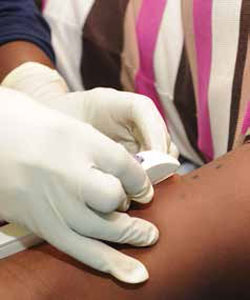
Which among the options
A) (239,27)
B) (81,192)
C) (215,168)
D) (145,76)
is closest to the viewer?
(81,192)

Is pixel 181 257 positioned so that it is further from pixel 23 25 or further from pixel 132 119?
pixel 23 25

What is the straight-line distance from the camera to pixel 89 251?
2.37 feet

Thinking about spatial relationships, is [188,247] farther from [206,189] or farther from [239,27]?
[239,27]

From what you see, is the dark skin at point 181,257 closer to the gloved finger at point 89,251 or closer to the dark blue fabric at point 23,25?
the gloved finger at point 89,251

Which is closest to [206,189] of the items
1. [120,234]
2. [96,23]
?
[120,234]

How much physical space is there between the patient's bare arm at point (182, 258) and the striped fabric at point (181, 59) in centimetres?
16

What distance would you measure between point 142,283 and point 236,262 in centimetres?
12

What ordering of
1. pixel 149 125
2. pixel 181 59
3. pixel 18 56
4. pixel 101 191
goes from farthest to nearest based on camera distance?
pixel 18 56
pixel 181 59
pixel 149 125
pixel 101 191

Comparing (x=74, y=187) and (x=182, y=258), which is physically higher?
(x=74, y=187)

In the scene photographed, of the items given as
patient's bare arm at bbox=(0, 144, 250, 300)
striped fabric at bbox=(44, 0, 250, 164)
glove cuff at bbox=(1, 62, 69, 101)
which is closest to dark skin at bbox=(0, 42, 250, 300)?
patient's bare arm at bbox=(0, 144, 250, 300)

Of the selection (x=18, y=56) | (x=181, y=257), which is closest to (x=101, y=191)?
(x=181, y=257)

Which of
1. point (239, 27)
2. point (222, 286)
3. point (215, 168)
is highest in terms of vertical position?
point (239, 27)

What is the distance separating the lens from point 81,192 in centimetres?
71

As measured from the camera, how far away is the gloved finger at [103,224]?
72 centimetres
